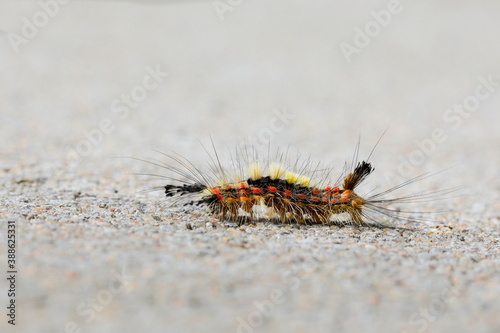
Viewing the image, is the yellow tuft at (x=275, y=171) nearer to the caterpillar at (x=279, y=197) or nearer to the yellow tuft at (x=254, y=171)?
the caterpillar at (x=279, y=197)

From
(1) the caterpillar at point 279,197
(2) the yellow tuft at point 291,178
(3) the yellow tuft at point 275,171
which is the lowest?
(1) the caterpillar at point 279,197

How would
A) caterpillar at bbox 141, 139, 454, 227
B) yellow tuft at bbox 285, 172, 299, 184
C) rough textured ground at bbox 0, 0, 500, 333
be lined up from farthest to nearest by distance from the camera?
yellow tuft at bbox 285, 172, 299, 184 → caterpillar at bbox 141, 139, 454, 227 → rough textured ground at bbox 0, 0, 500, 333

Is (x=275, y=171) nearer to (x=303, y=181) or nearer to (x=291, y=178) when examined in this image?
(x=291, y=178)

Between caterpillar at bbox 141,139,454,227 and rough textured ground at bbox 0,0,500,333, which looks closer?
rough textured ground at bbox 0,0,500,333

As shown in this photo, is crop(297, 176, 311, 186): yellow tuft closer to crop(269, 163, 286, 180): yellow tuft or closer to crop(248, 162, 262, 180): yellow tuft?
crop(269, 163, 286, 180): yellow tuft

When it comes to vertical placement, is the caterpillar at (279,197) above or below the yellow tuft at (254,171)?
below

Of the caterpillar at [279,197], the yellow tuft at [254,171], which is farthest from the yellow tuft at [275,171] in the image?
the yellow tuft at [254,171]

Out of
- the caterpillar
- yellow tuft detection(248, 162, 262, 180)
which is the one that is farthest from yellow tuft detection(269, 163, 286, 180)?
yellow tuft detection(248, 162, 262, 180)

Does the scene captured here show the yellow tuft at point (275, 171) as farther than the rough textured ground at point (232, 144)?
Yes
